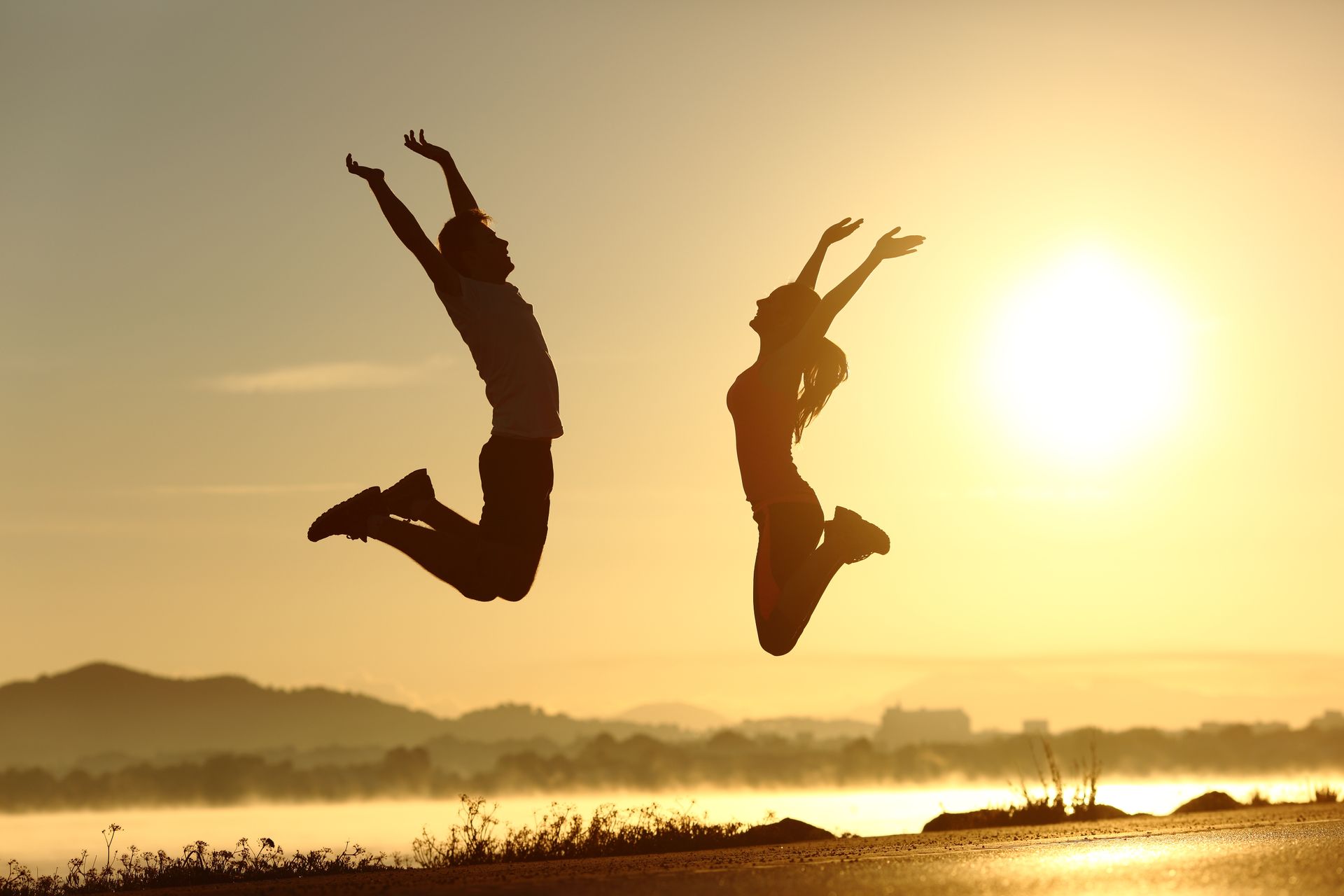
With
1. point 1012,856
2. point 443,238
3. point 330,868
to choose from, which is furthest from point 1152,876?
point 330,868

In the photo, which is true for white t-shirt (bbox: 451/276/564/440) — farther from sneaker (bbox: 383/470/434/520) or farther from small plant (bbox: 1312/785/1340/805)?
small plant (bbox: 1312/785/1340/805)

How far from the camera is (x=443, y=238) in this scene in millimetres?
10188

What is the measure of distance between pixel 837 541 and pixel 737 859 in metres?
2.27

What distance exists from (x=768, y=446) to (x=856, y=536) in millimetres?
850

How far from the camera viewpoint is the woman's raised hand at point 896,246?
10219mm

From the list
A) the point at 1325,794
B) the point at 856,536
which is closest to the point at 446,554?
the point at 856,536

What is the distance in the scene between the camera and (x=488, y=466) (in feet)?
31.9

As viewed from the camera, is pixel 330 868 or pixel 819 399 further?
pixel 330 868

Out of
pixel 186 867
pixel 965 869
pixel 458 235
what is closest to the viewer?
pixel 965 869

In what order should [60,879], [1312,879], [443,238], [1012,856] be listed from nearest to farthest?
[1312,879], [1012,856], [443,238], [60,879]

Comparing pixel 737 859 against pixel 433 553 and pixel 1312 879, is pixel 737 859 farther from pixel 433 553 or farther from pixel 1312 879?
pixel 1312 879

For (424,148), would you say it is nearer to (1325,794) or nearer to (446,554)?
(446,554)

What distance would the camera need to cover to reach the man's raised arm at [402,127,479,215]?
10508mm

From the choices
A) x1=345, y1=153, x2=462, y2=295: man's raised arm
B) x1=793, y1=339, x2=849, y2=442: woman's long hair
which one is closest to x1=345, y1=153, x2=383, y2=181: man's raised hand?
x1=345, y1=153, x2=462, y2=295: man's raised arm
